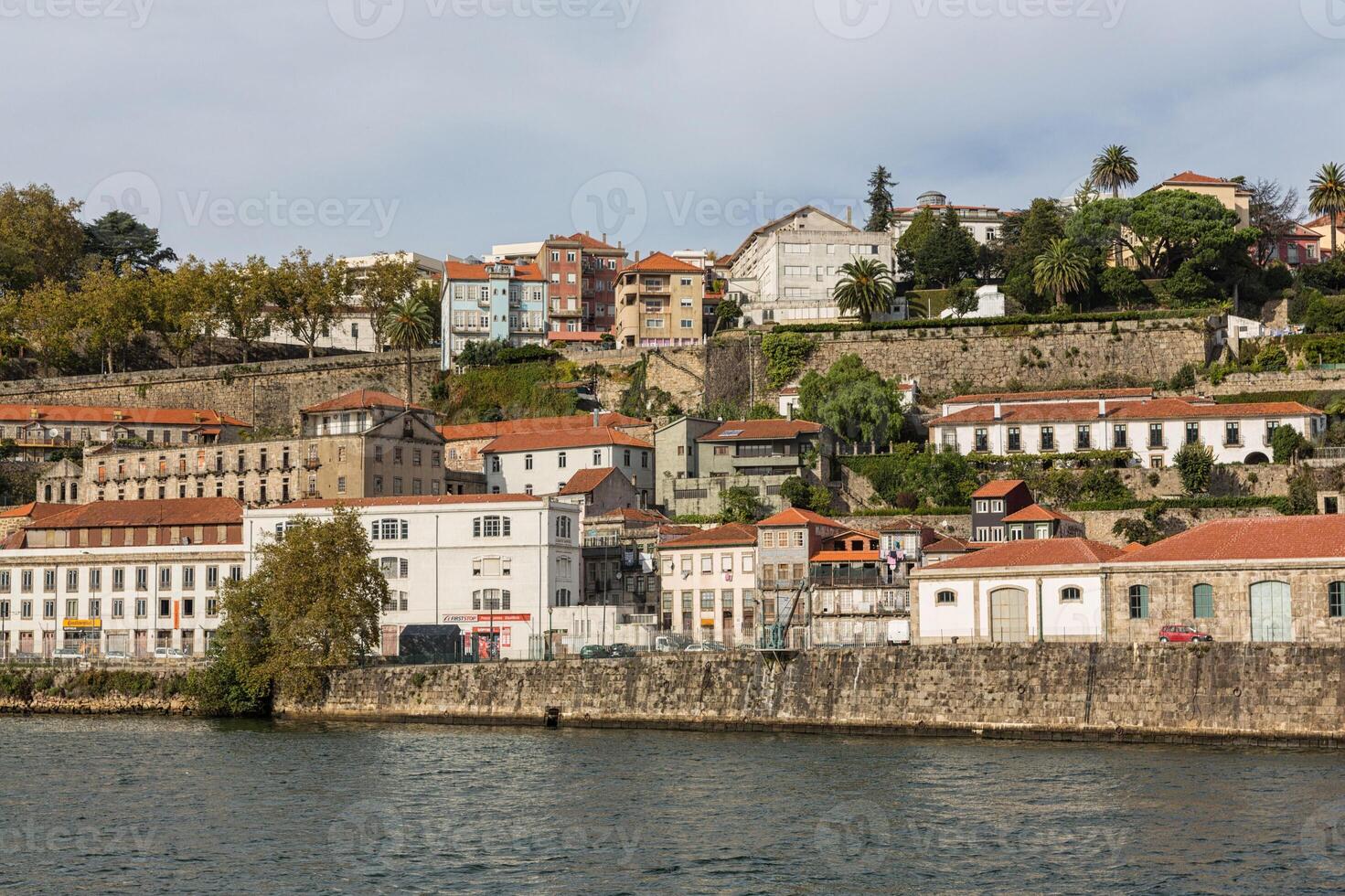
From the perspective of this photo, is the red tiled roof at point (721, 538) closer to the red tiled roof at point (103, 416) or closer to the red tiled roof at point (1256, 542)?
the red tiled roof at point (1256, 542)

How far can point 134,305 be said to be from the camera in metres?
117

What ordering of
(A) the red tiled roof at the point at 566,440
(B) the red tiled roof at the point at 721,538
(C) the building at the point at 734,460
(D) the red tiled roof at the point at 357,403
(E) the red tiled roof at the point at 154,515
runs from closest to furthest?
1. (B) the red tiled roof at the point at 721,538
2. (E) the red tiled roof at the point at 154,515
3. (C) the building at the point at 734,460
4. (D) the red tiled roof at the point at 357,403
5. (A) the red tiled roof at the point at 566,440

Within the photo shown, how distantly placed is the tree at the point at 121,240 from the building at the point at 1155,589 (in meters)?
101

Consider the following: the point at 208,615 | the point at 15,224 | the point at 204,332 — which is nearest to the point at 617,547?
the point at 208,615

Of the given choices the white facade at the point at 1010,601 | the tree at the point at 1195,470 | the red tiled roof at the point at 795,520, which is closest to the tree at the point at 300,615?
the red tiled roof at the point at 795,520

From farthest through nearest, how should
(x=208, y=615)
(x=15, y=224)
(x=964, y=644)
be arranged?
1. (x=15, y=224)
2. (x=208, y=615)
3. (x=964, y=644)

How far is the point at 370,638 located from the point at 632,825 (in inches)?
953

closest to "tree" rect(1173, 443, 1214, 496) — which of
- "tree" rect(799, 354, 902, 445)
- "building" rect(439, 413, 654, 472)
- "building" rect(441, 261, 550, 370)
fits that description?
"tree" rect(799, 354, 902, 445)

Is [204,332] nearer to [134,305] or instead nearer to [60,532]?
[134,305]

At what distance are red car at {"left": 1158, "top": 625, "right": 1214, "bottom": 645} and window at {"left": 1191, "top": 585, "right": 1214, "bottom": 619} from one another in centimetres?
54

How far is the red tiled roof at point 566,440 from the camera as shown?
89.9 m

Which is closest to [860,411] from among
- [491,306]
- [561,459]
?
[561,459]

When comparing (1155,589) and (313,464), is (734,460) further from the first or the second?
(1155,589)

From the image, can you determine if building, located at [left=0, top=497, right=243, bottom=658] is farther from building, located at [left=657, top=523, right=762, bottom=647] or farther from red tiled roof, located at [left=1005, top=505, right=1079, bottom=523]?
red tiled roof, located at [left=1005, top=505, right=1079, bottom=523]
